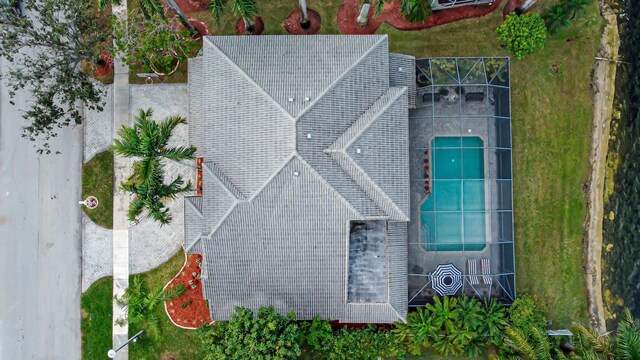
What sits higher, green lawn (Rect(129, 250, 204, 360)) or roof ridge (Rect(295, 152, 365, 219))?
roof ridge (Rect(295, 152, 365, 219))

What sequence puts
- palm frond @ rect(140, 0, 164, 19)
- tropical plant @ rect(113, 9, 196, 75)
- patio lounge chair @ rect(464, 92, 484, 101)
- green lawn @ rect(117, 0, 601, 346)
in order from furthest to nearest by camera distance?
1. green lawn @ rect(117, 0, 601, 346)
2. patio lounge chair @ rect(464, 92, 484, 101)
3. tropical plant @ rect(113, 9, 196, 75)
4. palm frond @ rect(140, 0, 164, 19)

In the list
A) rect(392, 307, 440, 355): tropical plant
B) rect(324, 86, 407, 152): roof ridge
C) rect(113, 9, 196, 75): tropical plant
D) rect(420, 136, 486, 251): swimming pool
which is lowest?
rect(392, 307, 440, 355): tropical plant

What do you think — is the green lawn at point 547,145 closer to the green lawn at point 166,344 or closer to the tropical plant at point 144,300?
the tropical plant at point 144,300

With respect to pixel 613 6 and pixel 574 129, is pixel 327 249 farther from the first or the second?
pixel 613 6

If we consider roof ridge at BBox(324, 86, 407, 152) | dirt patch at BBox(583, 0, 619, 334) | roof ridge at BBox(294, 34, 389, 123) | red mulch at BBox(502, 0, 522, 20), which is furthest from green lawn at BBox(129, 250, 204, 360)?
red mulch at BBox(502, 0, 522, 20)

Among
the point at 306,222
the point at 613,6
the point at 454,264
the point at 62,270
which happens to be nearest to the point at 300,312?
the point at 306,222

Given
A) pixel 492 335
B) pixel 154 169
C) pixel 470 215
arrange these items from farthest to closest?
pixel 470 215
pixel 492 335
pixel 154 169

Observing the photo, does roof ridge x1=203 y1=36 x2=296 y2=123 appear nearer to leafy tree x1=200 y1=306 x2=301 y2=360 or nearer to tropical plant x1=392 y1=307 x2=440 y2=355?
leafy tree x1=200 y1=306 x2=301 y2=360

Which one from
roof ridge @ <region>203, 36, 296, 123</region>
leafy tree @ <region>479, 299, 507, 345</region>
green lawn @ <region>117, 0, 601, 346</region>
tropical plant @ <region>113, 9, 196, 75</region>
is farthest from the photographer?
green lawn @ <region>117, 0, 601, 346</region>
